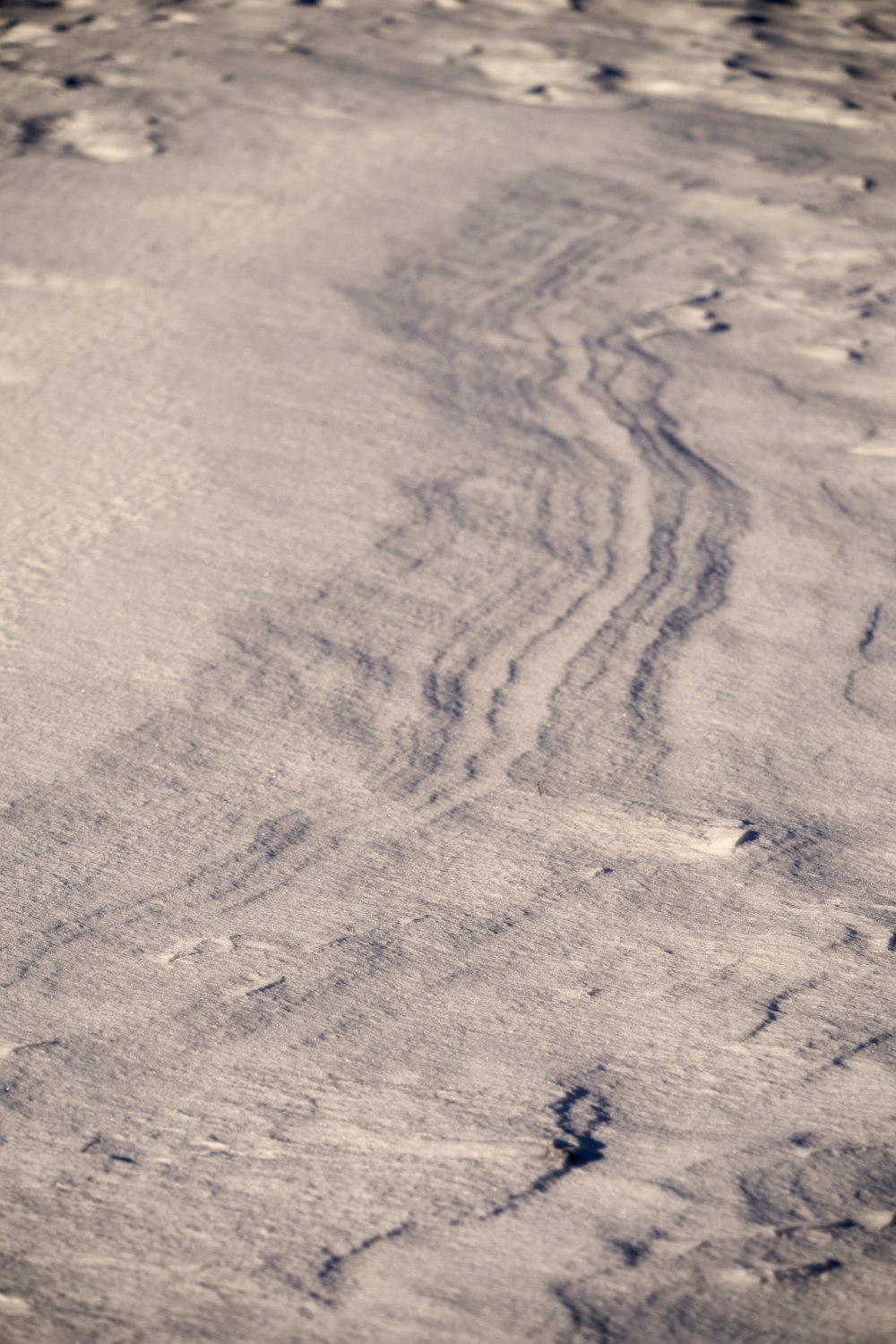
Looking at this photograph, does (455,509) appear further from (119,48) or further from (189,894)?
(119,48)

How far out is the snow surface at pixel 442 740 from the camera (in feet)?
5.46

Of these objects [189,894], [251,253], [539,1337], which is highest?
[251,253]

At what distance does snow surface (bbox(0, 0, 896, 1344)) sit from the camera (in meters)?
1.66

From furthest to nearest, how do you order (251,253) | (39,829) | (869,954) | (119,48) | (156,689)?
1. (119,48)
2. (251,253)
3. (156,689)
4. (39,829)
5. (869,954)

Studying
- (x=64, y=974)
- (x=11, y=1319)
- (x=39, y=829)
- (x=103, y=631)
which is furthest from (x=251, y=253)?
(x=11, y=1319)

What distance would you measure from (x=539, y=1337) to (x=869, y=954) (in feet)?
2.88

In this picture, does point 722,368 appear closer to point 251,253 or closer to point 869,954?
point 251,253

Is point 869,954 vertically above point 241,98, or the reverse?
point 241,98

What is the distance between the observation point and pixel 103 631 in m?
2.76

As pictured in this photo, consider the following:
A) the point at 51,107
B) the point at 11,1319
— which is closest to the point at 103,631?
the point at 11,1319

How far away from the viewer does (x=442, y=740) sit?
101 inches

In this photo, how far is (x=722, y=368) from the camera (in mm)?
3979

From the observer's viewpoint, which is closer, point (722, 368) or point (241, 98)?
point (722, 368)

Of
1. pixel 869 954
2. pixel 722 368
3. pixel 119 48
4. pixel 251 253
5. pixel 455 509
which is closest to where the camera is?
pixel 869 954
